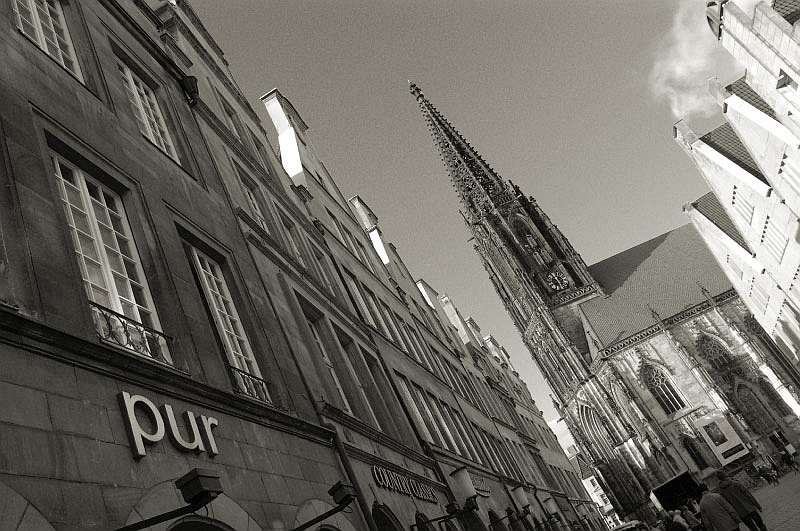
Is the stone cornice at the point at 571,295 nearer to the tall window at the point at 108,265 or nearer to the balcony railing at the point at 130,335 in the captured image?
the tall window at the point at 108,265

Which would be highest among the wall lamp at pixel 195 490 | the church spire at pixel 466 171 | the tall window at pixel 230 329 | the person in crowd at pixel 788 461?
the church spire at pixel 466 171

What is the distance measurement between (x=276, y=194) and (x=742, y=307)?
5104 cm

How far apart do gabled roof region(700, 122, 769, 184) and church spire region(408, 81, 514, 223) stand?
33.0 m

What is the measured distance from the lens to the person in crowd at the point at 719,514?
8.57 meters

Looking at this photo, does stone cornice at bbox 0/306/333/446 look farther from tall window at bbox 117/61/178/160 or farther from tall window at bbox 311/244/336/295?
tall window at bbox 311/244/336/295

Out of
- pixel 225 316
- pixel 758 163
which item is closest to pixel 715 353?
pixel 758 163

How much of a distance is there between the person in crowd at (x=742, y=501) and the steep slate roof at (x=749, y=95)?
17310 mm

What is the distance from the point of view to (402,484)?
459 inches

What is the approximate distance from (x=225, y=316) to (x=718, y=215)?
37.6 metres

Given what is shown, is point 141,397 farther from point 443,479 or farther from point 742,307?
point 742,307

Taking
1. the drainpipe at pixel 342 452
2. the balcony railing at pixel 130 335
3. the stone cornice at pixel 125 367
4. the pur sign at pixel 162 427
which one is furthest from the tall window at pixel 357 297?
the pur sign at pixel 162 427

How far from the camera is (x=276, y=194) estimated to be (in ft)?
52.1

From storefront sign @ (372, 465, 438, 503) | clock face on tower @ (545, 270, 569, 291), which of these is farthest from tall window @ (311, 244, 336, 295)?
clock face on tower @ (545, 270, 569, 291)

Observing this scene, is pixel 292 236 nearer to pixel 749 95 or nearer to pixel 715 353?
pixel 749 95
